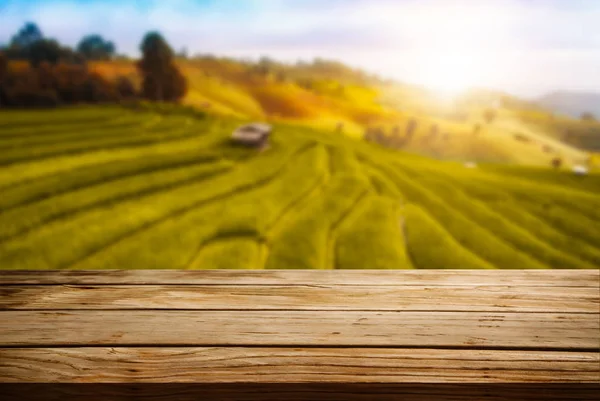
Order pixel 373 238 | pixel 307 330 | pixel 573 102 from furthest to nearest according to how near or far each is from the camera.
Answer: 1. pixel 573 102
2. pixel 373 238
3. pixel 307 330

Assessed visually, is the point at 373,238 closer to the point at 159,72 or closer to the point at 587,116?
the point at 587,116

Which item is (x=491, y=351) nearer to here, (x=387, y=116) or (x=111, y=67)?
(x=387, y=116)

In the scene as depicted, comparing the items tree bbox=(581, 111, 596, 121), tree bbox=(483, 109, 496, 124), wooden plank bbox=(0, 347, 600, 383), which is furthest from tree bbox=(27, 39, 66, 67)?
tree bbox=(581, 111, 596, 121)

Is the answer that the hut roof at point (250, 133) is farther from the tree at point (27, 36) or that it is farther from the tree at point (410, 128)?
the tree at point (27, 36)

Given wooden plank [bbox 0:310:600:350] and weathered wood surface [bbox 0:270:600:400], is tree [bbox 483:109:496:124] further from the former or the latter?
wooden plank [bbox 0:310:600:350]

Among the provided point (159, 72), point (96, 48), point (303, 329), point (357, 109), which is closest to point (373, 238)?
A: point (357, 109)
